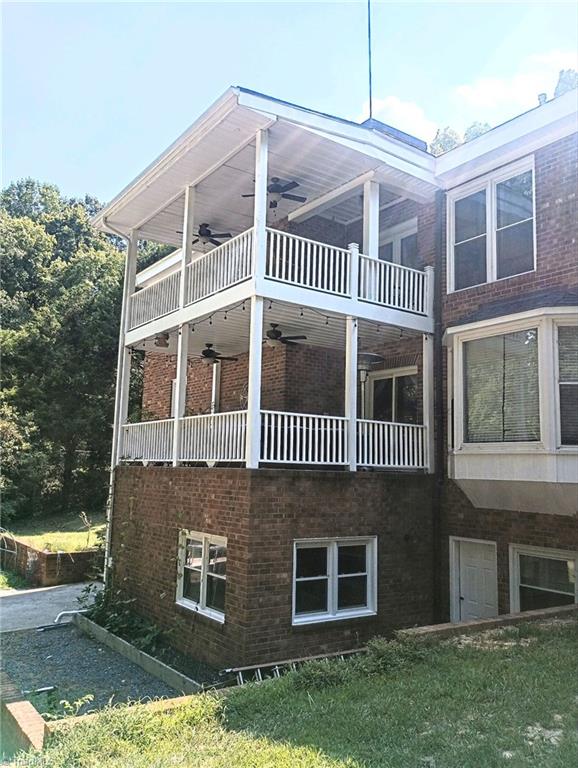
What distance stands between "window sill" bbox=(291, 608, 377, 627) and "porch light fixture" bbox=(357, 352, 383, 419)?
14.1 ft

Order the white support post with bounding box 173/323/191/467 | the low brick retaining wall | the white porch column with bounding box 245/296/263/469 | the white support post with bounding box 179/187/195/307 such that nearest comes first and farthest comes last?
the white porch column with bounding box 245/296/263/469 → the white support post with bounding box 173/323/191/467 → the white support post with bounding box 179/187/195/307 → the low brick retaining wall

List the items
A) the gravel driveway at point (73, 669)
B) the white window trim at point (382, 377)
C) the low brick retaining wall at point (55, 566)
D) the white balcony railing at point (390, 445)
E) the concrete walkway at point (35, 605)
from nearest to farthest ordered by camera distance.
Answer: the gravel driveway at point (73, 669), the white balcony railing at point (390, 445), the white window trim at point (382, 377), the concrete walkway at point (35, 605), the low brick retaining wall at point (55, 566)

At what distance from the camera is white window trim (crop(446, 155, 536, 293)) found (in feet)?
33.1

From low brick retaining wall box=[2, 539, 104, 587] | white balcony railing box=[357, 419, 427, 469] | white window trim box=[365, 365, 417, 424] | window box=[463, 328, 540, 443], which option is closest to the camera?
window box=[463, 328, 540, 443]

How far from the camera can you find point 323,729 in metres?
4.69

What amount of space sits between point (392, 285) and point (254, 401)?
12.2ft

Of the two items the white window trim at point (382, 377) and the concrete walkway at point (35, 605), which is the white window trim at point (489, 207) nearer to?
the white window trim at point (382, 377)

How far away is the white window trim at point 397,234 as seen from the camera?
1224 cm

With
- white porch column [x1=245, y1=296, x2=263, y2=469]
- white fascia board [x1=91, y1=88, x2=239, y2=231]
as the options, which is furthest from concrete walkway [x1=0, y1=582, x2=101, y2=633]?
white fascia board [x1=91, y1=88, x2=239, y2=231]

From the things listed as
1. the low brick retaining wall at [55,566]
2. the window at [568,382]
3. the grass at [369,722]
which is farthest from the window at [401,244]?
the low brick retaining wall at [55,566]

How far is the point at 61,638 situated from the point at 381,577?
19.7 ft

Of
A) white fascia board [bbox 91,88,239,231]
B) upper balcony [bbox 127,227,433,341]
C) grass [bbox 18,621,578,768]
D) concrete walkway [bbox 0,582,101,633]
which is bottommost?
concrete walkway [bbox 0,582,101,633]

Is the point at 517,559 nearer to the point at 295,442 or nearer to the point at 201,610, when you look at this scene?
the point at 295,442

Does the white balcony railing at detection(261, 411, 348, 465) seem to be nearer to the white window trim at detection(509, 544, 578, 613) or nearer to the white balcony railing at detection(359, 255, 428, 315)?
the white balcony railing at detection(359, 255, 428, 315)
